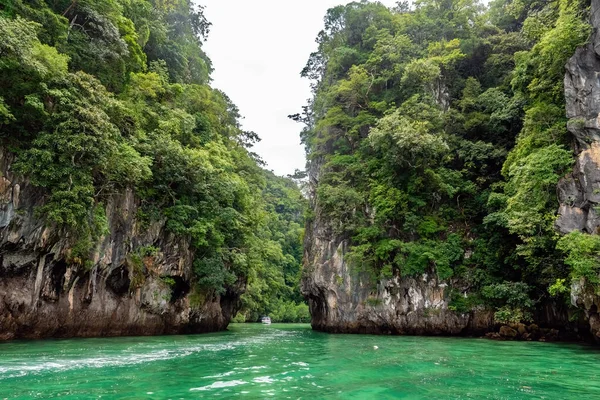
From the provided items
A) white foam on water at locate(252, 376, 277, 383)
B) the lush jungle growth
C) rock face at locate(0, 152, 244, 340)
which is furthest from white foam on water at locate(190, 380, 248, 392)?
rock face at locate(0, 152, 244, 340)

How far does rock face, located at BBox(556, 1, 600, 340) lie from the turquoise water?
1833mm

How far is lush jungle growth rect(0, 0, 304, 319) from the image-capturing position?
1153 centimetres

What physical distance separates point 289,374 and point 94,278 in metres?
10.1

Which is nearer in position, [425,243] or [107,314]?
[107,314]

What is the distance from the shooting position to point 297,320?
4822 centimetres

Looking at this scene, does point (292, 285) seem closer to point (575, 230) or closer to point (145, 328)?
point (145, 328)

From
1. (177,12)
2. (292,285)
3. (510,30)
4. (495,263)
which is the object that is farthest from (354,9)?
(292,285)

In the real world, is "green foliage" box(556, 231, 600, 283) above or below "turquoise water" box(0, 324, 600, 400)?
above

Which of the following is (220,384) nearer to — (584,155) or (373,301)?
(584,155)

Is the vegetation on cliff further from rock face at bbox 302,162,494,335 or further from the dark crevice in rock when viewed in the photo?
the dark crevice in rock

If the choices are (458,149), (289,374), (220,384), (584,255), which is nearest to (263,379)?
(289,374)

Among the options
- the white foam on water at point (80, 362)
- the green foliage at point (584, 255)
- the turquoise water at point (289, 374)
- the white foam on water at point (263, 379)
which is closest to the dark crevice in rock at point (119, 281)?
the turquoise water at point (289, 374)

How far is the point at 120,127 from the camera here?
50.0ft

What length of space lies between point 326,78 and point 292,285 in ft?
93.4
